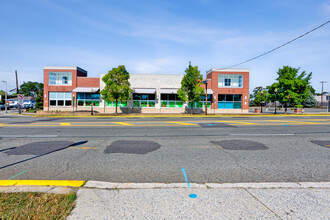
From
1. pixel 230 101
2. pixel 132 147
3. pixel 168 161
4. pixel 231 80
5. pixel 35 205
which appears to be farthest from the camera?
pixel 231 80

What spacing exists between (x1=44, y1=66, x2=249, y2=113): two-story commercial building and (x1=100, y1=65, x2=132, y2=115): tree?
4.37 metres

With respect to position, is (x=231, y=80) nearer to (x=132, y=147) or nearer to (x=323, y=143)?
(x=323, y=143)

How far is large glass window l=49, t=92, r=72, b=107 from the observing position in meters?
31.9

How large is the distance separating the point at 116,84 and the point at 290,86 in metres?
29.0

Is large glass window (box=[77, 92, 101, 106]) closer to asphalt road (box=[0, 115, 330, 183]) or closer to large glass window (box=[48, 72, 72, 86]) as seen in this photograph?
large glass window (box=[48, 72, 72, 86])

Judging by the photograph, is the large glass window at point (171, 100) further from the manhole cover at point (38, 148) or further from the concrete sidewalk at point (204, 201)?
the concrete sidewalk at point (204, 201)

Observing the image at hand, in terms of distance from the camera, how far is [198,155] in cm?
558

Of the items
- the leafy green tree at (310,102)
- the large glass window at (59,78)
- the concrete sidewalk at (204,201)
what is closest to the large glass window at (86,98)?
the large glass window at (59,78)

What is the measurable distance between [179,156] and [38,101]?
41231mm

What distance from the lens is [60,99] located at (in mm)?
32062

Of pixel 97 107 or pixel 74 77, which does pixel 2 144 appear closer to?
pixel 97 107

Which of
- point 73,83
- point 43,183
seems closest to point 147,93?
point 73,83

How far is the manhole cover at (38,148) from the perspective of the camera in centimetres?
593

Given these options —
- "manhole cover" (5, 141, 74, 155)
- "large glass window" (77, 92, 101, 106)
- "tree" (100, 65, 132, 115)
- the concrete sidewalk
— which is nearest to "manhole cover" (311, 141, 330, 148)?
the concrete sidewalk
